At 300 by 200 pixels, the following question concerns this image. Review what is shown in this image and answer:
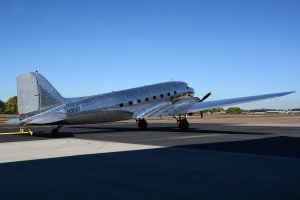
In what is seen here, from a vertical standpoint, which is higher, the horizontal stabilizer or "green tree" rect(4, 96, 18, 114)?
"green tree" rect(4, 96, 18, 114)

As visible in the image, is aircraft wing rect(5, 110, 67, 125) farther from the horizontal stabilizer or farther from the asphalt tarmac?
the horizontal stabilizer

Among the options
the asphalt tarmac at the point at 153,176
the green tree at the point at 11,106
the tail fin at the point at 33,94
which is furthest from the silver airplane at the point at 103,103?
the green tree at the point at 11,106

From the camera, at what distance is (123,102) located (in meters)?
31.5

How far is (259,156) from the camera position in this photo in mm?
13898

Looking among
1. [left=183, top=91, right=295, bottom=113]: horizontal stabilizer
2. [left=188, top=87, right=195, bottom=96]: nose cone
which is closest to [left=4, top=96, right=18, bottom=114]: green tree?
[left=188, top=87, right=195, bottom=96]: nose cone

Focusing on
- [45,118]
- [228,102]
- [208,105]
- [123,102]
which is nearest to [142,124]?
[123,102]

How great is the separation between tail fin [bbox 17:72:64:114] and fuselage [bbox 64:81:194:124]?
1600mm

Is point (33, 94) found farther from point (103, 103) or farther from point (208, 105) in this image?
point (208, 105)

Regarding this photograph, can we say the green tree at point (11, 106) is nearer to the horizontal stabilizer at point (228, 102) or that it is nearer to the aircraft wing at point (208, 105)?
the aircraft wing at point (208, 105)

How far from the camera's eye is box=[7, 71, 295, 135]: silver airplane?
25.8m

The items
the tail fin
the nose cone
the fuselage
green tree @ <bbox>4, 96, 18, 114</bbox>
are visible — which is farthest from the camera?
green tree @ <bbox>4, 96, 18, 114</bbox>

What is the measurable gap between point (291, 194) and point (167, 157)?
690 centimetres

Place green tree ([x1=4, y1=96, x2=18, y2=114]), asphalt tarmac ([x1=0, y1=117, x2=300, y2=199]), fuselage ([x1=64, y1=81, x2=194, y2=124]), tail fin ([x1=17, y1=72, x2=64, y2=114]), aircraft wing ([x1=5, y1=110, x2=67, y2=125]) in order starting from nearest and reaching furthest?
asphalt tarmac ([x1=0, y1=117, x2=300, y2=199]) → aircraft wing ([x1=5, y1=110, x2=67, y2=125]) → tail fin ([x1=17, y1=72, x2=64, y2=114]) → fuselage ([x1=64, y1=81, x2=194, y2=124]) → green tree ([x1=4, y1=96, x2=18, y2=114])

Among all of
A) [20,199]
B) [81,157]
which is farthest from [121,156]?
[20,199]
